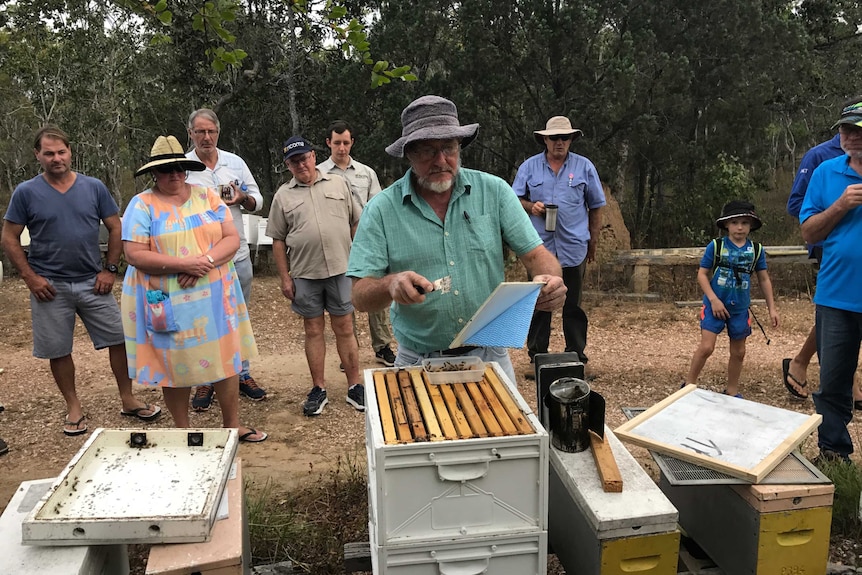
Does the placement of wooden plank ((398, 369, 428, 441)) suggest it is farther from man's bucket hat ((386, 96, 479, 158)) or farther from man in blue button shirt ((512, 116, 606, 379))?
man in blue button shirt ((512, 116, 606, 379))

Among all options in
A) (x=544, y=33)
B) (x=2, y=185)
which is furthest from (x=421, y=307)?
(x=2, y=185)

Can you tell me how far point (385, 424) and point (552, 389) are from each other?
747 millimetres

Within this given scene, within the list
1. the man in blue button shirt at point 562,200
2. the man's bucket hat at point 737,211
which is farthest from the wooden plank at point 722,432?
the man in blue button shirt at point 562,200

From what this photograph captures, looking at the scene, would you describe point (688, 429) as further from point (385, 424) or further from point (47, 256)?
point (47, 256)

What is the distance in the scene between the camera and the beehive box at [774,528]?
2387 millimetres

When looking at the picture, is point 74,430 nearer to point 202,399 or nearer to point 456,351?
point 202,399

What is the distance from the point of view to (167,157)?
376 centimetres

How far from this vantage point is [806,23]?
11.6 m

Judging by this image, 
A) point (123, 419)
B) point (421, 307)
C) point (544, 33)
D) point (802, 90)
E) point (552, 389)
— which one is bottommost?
point (123, 419)

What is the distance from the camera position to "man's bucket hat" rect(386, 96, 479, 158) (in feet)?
8.78

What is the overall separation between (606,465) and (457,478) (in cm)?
66

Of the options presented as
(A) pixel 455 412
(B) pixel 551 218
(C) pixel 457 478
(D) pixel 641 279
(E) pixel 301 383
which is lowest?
(E) pixel 301 383

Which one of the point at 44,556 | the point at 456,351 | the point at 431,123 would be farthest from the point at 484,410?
the point at 44,556

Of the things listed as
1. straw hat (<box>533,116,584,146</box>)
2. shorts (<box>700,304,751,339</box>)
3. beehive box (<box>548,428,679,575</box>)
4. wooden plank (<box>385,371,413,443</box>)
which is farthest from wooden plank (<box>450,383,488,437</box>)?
straw hat (<box>533,116,584,146</box>)
